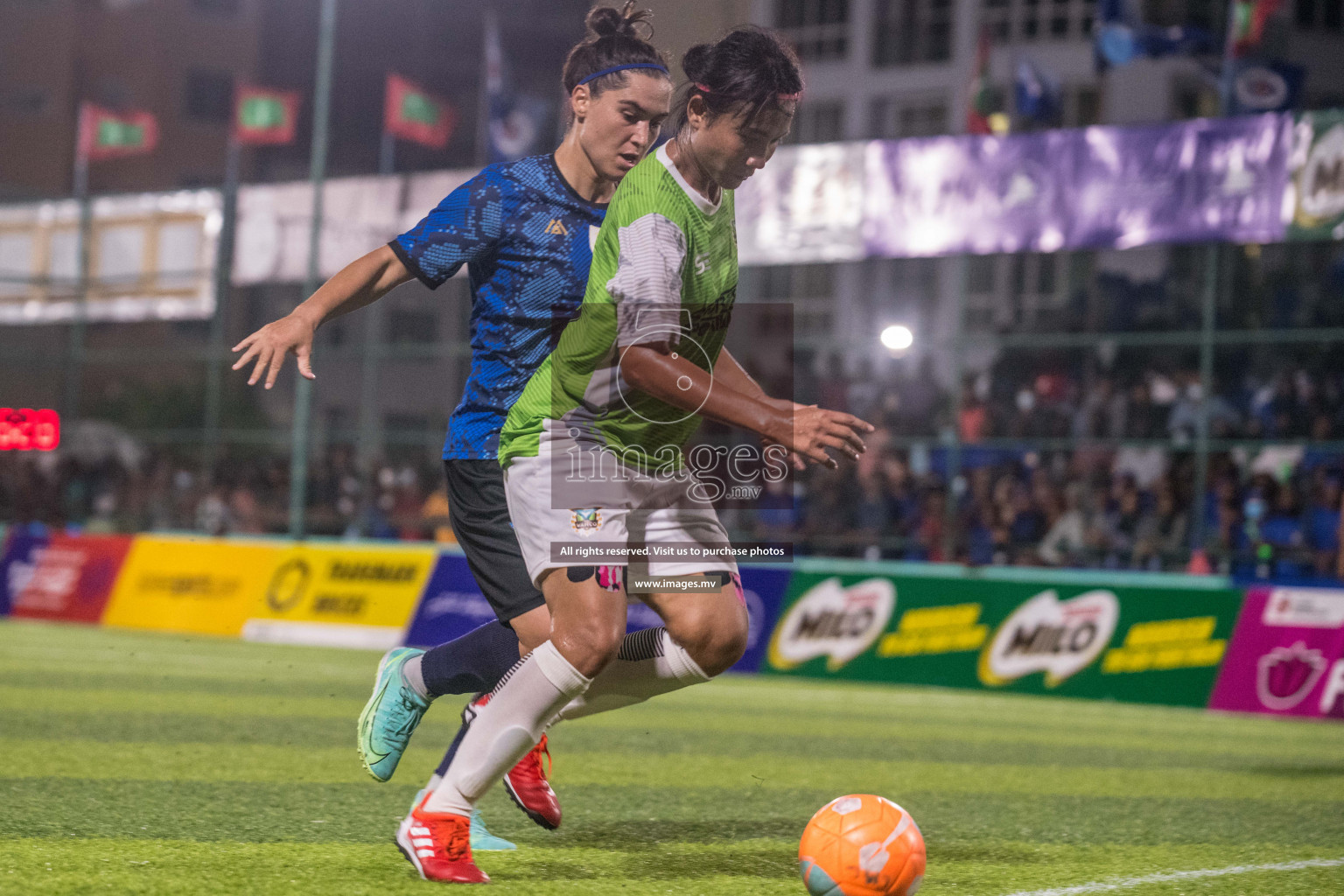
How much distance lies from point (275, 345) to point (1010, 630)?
987 cm

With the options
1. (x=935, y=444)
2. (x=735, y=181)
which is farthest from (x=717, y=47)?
(x=935, y=444)

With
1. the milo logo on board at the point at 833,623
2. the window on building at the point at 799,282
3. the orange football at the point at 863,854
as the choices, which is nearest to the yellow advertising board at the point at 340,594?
the milo logo on board at the point at 833,623

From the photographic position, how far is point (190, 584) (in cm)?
1675

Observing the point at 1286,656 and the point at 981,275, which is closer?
the point at 1286,656

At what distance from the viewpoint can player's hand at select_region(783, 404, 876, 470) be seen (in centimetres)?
373

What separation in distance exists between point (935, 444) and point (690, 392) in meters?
12.7

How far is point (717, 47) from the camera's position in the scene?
166 inches

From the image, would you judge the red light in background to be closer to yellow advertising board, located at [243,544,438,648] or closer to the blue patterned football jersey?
yellow advertising board, located at [243,544,438,648]

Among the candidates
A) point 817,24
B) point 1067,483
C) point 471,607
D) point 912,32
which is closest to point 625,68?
point 471,607

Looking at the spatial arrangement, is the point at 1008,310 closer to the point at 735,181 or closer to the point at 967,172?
the point at 967,172

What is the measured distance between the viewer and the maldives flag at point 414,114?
23.4 m

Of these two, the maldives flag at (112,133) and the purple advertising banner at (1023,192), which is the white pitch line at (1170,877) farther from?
A: the maldives flag at (112,133)

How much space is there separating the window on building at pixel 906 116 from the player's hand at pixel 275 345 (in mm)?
32582

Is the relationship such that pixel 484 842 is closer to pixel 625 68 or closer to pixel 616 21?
pixel 625 68
